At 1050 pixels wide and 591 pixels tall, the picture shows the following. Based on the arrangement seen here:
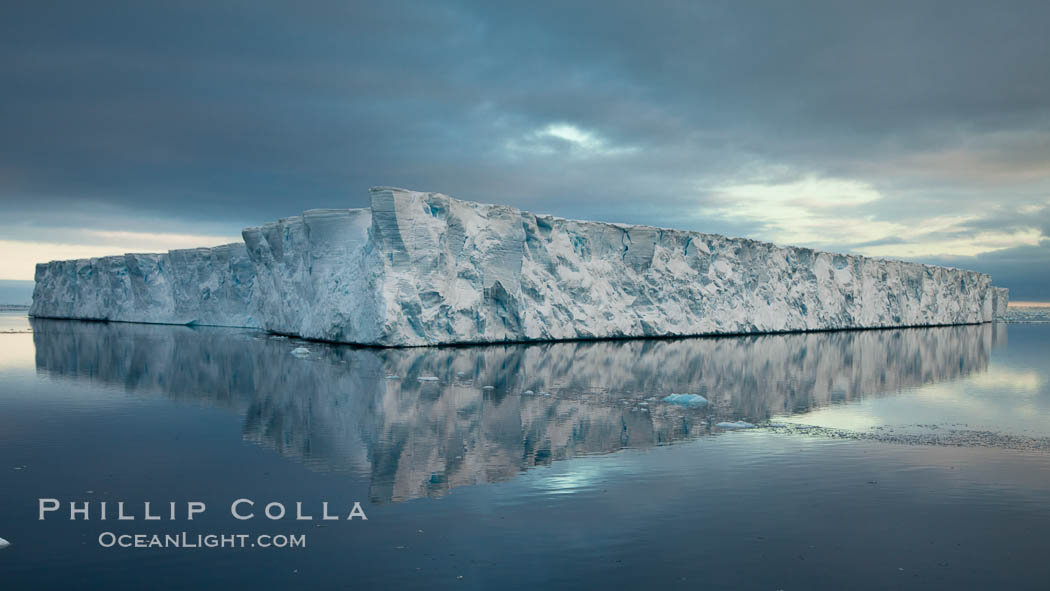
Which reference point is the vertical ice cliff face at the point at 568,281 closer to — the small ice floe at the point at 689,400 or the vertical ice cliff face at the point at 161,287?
the small ice floe at the point at 689,400

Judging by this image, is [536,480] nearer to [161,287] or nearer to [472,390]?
[472,390]

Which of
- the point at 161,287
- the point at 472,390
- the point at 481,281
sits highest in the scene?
the point at 481,281

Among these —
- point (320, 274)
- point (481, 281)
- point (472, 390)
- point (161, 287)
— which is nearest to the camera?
point (472, 390)

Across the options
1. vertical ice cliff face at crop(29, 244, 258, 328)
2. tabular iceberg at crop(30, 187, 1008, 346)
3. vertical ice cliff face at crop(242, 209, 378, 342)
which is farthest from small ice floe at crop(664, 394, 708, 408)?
vertical ice cliff face at crop(29, 244, 258, 328)

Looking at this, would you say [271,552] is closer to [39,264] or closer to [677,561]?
[677,561]

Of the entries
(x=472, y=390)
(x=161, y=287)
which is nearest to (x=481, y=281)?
(x=472, y=390)

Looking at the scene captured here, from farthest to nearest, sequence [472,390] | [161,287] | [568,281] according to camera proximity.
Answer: [161,287] < [568,281] < [472,390]

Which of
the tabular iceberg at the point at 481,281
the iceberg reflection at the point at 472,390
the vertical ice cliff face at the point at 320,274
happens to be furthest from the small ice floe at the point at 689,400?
the vertical ice cliff face at the point at 320,274

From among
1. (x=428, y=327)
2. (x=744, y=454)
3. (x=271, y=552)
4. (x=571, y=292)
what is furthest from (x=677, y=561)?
(x=571, y=292)
